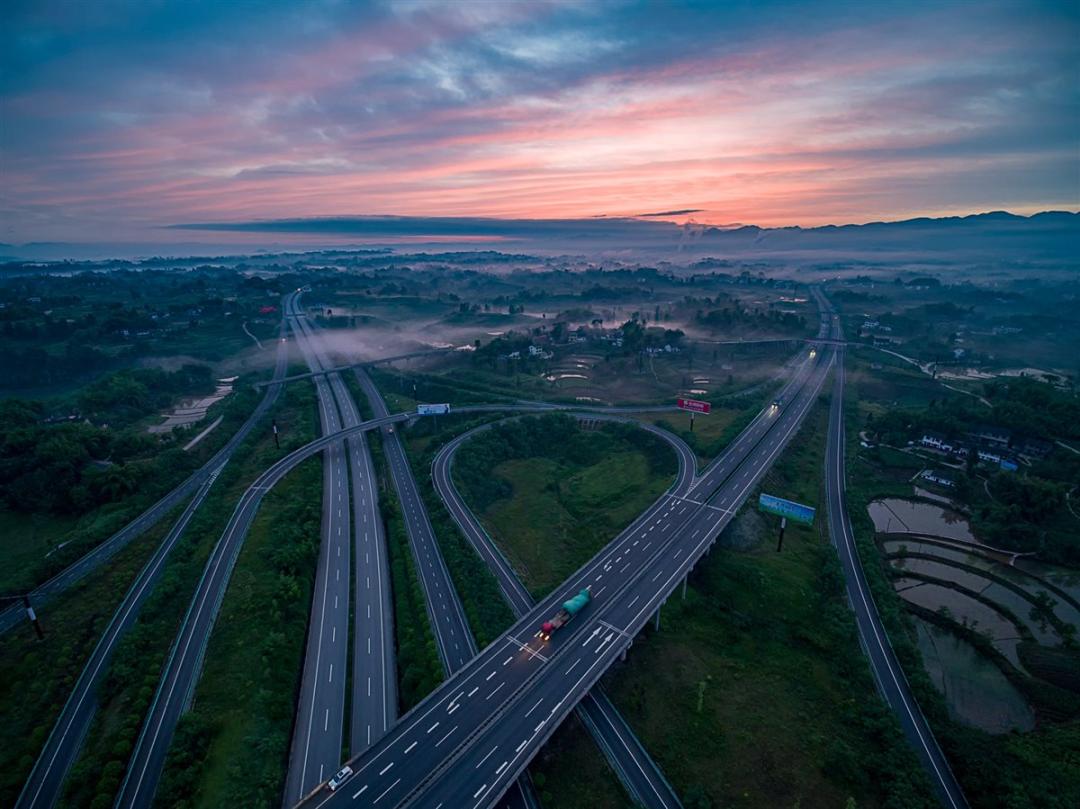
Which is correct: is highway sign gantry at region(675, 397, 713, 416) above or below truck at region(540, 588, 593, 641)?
above

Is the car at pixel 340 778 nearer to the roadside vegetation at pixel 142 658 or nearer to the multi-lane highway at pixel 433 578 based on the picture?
the multi-lane highway at pixel 433 578

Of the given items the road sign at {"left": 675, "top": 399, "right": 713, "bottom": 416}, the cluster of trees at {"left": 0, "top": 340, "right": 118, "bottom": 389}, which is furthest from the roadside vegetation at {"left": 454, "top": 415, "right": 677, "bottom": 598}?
the cluster of trees at {"left": 0, "top": 340, "right": 118, "bottom": 389}

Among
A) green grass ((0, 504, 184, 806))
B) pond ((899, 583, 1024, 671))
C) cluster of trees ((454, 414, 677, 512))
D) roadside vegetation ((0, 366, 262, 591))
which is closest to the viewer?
green grass ((0, 504, 184, 806))

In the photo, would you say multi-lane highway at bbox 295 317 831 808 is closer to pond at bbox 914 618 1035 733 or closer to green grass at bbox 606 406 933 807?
green grass at bbox 606 406 933 807

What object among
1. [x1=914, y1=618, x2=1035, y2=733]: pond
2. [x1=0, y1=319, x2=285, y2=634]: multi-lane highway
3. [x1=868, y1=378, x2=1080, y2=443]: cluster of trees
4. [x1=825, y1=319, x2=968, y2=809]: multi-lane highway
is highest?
[x1=868, y1=378, x2=1080, y2=443]: cluster of trees

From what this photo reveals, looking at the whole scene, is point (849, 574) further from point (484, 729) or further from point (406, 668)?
point (406, 668)

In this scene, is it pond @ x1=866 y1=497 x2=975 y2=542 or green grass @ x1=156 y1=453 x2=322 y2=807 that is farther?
pond @ x1=866 y1=497 x2=975 y2=542

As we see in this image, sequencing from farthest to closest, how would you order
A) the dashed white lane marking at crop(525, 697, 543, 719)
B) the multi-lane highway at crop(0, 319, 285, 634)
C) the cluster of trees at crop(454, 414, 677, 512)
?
the cluster of trees at crop(454, 414, 677, 512) → the multi-lane highway at crop(0, 319, 285, 634) → the dashed white lane marking at crop(525, 697, 543, 719)

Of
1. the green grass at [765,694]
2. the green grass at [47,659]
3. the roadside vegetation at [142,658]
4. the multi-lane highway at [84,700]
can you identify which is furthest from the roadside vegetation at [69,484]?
the green grass at [765,694]
